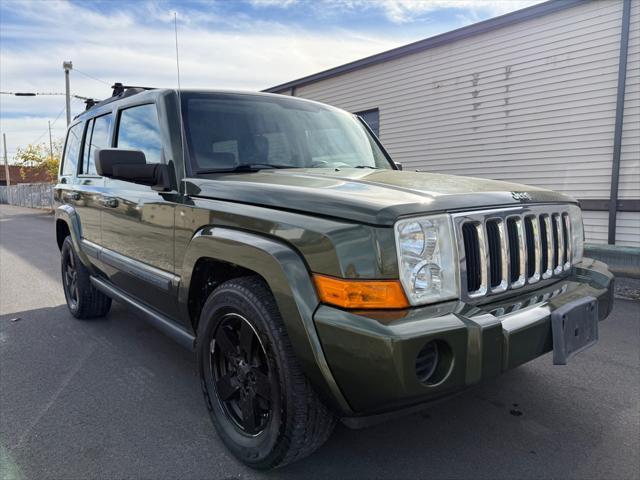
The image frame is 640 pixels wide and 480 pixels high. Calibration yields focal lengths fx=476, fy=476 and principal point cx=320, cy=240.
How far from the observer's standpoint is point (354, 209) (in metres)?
1.76

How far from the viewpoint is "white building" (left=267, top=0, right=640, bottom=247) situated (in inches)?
290

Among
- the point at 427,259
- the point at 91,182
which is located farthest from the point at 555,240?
the point at 91,182

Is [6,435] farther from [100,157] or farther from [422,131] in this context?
[422,131]

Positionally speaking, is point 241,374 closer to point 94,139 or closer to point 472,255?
point 472,255

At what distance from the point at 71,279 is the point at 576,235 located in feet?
14.6

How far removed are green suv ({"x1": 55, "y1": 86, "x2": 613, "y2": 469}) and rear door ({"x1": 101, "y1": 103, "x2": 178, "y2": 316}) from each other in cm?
2

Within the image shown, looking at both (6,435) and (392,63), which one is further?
(392,63)

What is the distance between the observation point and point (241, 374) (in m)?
2.27

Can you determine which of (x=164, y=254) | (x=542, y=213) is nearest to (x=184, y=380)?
(x=164, y=254)

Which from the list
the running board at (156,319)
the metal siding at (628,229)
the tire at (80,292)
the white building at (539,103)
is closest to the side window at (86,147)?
the tire at (80,292)

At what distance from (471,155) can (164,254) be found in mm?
A: 7888

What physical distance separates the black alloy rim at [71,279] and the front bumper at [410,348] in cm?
367

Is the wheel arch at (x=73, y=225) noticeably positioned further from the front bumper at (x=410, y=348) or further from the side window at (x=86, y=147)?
the front bumper at (x=410, y=348)

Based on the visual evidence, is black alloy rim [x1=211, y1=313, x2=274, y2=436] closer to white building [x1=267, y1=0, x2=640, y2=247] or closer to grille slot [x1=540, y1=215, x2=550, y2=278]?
grille slot [x1=540, y1=215, x2=550, y2=278]
